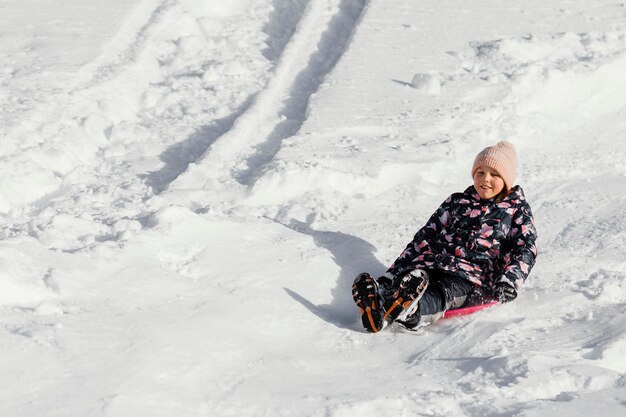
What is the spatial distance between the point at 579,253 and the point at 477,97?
229 centimetres

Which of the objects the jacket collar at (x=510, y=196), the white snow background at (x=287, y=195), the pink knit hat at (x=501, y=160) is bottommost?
the white snow background at (x=287, y=195)

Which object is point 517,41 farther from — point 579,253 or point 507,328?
point 507,328

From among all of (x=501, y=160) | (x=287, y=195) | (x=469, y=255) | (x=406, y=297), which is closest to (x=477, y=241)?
(x=469, y=255)

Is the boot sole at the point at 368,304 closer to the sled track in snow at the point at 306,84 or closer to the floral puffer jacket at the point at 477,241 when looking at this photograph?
the floral puffer jacket at the point at 477,241

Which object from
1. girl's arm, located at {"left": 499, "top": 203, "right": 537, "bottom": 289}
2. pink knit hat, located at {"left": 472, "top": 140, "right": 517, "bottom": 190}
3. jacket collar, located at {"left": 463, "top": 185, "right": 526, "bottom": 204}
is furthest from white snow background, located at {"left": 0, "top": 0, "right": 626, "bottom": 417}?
pink knit hat, located at {"left": 472, "top": 140, "right": 517, "bottom": 190}

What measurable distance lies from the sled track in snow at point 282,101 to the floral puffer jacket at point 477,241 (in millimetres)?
1408

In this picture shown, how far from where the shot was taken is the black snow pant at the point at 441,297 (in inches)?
175

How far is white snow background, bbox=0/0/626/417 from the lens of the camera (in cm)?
360

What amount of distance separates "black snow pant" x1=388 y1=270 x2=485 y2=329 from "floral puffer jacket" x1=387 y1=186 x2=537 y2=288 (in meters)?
0.04

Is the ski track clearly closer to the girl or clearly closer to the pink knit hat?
the girl

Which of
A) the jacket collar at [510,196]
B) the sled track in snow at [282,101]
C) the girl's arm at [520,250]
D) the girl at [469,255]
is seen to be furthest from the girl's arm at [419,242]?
the sled track in snow at [282,101]

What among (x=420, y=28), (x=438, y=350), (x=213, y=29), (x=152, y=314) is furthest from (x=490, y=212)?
(x=213, y=29)

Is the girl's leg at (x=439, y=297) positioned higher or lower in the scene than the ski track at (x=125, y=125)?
higher

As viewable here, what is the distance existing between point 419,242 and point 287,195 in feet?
3.82
